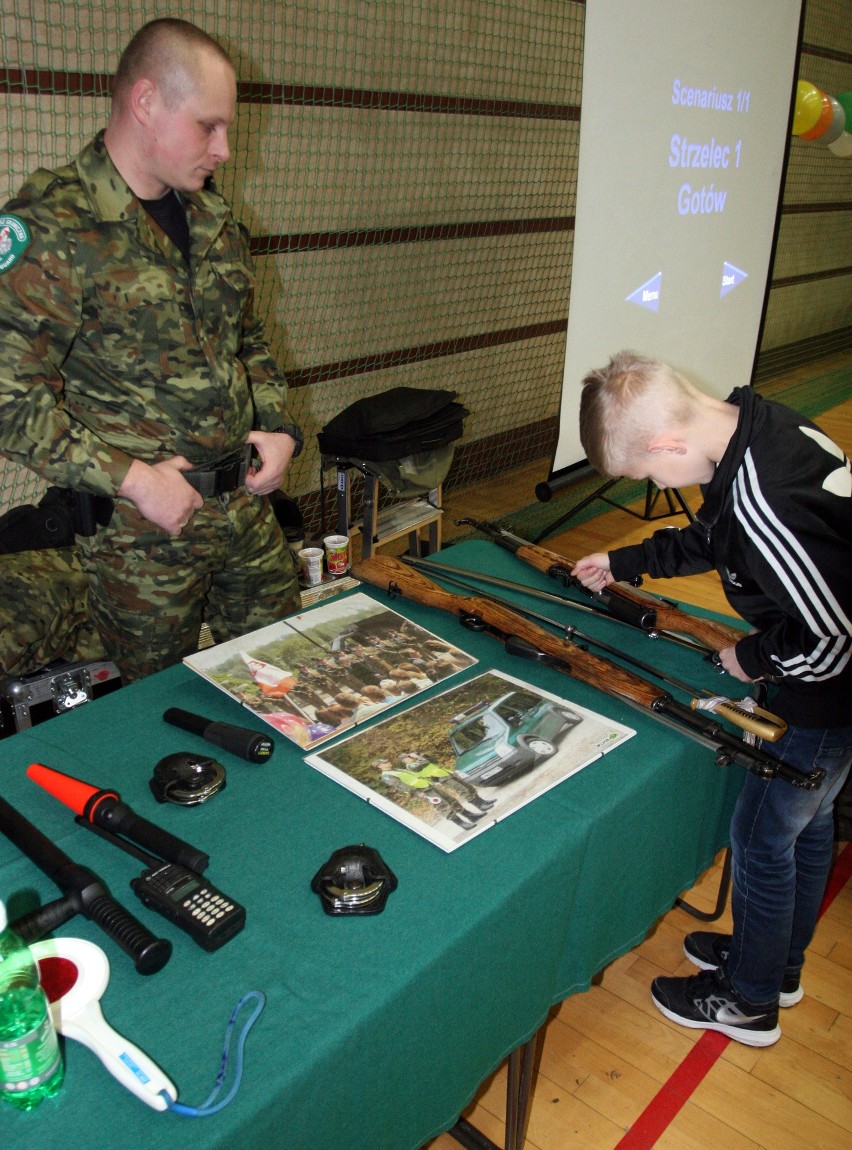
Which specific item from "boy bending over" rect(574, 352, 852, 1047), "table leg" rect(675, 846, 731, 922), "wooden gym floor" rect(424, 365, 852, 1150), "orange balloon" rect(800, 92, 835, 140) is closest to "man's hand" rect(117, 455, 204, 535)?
"boy bending over" rect(574, 352, 852, 1047)

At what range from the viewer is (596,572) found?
63.6 inches

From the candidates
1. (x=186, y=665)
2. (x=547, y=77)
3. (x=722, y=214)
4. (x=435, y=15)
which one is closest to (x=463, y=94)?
(x=435, y=15)

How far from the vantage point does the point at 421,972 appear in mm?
873

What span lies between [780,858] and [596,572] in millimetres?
572

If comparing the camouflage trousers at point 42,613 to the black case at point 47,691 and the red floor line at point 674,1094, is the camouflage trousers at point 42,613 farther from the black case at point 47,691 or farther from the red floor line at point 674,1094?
the red floor line at point 674,1094

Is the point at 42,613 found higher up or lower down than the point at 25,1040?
lower down

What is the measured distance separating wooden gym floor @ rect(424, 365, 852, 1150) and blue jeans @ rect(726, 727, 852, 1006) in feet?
0.46

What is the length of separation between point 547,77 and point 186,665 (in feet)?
12.8

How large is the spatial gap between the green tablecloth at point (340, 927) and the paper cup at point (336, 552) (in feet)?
3.67

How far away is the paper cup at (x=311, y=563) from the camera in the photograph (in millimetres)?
2469

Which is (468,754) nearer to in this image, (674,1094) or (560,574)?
(560,574)

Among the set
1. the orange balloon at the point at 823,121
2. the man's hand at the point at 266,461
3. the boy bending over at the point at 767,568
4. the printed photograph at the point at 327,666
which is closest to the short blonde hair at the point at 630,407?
the boy bending over at the point at 767,568

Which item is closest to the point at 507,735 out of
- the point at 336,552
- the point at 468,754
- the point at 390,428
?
the point at 468,754

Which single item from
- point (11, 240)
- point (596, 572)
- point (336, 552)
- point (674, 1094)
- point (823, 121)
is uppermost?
point (823, 121)
